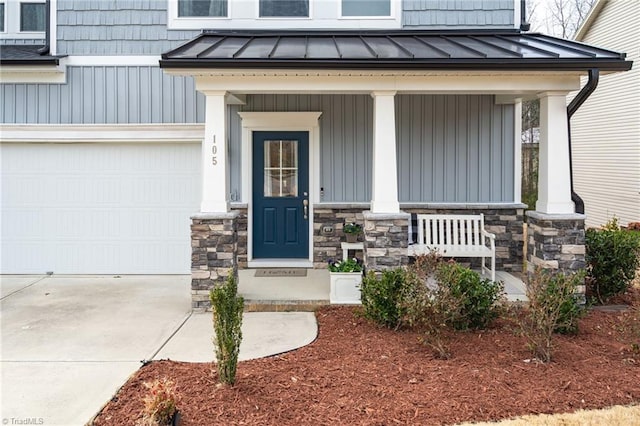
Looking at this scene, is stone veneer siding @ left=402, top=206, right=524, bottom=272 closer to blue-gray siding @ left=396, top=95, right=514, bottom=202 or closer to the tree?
blue-gray siding @ left=396, top=95, right=514, bottom=202

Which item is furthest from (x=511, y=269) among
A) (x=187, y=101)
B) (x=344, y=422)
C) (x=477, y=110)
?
(x=187, y=101)

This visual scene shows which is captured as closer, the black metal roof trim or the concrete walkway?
the concrete walkway

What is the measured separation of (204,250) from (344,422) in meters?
3.28

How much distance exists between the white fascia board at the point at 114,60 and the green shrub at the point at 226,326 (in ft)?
17.7

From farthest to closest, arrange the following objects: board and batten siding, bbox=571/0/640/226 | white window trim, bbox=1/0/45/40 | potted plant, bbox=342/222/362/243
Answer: board and batten siding, bbox=571/0/640/226 → white window trim, bbox=1/0/45/40 → potted plant, bbox=342/222/362/243

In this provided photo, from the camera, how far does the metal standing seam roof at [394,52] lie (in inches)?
222

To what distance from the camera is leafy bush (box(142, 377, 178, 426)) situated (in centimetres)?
307

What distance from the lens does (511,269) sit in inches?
305

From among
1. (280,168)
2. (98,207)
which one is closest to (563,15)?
(280,168)

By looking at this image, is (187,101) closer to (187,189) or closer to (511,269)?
(187,189)

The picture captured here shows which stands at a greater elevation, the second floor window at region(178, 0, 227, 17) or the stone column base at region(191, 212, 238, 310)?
the second floor window at region(178, 0, 227, 17)

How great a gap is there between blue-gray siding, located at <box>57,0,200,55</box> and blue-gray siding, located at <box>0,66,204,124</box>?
330 millimetres

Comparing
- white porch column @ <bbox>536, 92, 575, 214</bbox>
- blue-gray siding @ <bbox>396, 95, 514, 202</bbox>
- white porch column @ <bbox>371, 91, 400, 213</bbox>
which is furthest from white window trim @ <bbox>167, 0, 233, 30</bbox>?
white porch column @ <bbox>536, 92, 575, 214</bbox>

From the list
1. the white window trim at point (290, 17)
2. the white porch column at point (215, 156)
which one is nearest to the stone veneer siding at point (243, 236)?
the white porch column at point (215, 156)
